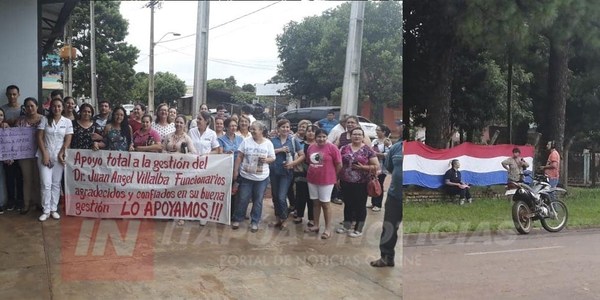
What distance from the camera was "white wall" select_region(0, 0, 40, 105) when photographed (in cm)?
235

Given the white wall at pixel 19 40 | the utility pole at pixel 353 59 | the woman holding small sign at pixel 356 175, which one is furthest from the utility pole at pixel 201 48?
the white wall at pixel 19 40

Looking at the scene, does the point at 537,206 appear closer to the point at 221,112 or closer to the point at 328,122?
the point at 328,122

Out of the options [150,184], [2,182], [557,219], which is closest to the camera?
[557,219]

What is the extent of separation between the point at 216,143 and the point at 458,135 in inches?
61.2

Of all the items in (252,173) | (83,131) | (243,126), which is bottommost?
(252,173)

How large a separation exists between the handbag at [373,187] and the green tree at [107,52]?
0.94 metres

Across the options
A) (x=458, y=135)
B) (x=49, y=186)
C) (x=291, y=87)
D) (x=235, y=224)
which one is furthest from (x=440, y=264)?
(x=49, y=186)

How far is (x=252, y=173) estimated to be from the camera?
3.23 m

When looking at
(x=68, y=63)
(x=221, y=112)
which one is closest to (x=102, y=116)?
(x=68, y=63)

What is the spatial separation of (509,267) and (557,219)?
42cm

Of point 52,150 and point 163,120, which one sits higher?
point 163,120

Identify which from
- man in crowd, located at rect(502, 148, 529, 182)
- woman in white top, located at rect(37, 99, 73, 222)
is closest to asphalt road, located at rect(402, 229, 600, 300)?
man in crowd, located at rect(502, 148, 529, 182)

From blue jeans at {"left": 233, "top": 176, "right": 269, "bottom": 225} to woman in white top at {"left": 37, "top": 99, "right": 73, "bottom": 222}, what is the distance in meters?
1.05

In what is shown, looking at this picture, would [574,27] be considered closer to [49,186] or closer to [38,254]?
[38,254]
